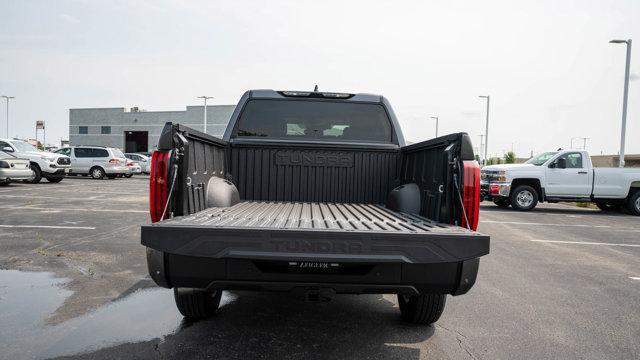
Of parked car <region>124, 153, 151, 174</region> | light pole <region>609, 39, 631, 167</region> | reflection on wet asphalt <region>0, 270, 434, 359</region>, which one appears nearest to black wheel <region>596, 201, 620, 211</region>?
light pole <region>609, 39, 631, 167</region>

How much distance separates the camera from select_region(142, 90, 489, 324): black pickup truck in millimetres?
2699

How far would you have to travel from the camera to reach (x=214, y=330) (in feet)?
11.9

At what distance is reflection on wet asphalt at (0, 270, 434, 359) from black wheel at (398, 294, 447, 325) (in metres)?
0.08

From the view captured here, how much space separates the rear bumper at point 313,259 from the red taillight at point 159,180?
14.7 inches

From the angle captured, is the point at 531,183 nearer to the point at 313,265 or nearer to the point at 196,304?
the point at 196,304

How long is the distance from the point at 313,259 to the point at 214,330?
1.40 meters

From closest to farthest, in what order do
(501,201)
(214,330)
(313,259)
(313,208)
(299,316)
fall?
(313,259), (214,330), (299,316), (313,208), (501,201)

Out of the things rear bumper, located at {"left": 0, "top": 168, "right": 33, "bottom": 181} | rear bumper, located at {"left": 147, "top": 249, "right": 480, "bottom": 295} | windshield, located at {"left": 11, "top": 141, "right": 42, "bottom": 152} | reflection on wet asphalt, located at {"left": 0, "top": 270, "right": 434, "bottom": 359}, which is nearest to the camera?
rear bumper, located at {"left": 147, "top": 249, "right": 480, "bottom": 295}

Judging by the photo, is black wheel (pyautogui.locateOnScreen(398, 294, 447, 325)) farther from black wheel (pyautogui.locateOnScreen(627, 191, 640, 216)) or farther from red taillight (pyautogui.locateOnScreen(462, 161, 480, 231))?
black wheel (pyautogui.locateOnScreen(627, 191, 640, 216))

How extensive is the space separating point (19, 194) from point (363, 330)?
14.8 metres

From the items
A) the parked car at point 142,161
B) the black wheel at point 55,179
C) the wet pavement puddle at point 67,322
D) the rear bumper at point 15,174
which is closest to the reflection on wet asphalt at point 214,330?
the wet pavement puddle at point 67,322

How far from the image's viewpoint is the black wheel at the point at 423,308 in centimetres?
366

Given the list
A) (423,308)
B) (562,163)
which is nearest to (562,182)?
(562,163)

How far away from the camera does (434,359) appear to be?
319 centimetres
